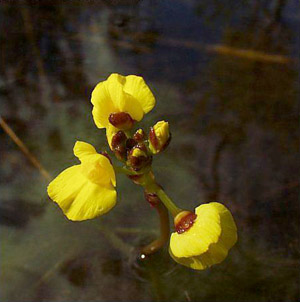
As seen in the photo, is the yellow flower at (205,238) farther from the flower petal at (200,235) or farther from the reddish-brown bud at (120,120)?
the reddish-brown bud at (120,120)

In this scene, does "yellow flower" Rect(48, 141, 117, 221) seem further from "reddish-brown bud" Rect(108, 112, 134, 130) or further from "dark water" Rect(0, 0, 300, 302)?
"dark water" Rect(0, 0, 300, 302)

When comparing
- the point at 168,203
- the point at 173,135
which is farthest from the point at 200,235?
the point at 173,135

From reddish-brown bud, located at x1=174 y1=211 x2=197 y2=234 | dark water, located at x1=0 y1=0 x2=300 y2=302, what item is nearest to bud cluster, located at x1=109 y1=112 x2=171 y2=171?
reddish-brown bud, located at x1=174 y1=211 x2=197 y2=234

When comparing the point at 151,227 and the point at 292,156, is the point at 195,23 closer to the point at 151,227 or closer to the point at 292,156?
the point at 292,156

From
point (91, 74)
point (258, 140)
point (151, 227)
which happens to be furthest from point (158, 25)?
point (151, 227)

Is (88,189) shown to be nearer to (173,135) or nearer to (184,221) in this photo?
(184,221)

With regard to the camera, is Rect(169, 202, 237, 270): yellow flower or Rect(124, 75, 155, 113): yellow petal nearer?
Rect(169, 202, 237, 270): yellow flower

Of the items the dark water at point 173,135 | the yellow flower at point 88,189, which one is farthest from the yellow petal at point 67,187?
the dark water at point 173,135
